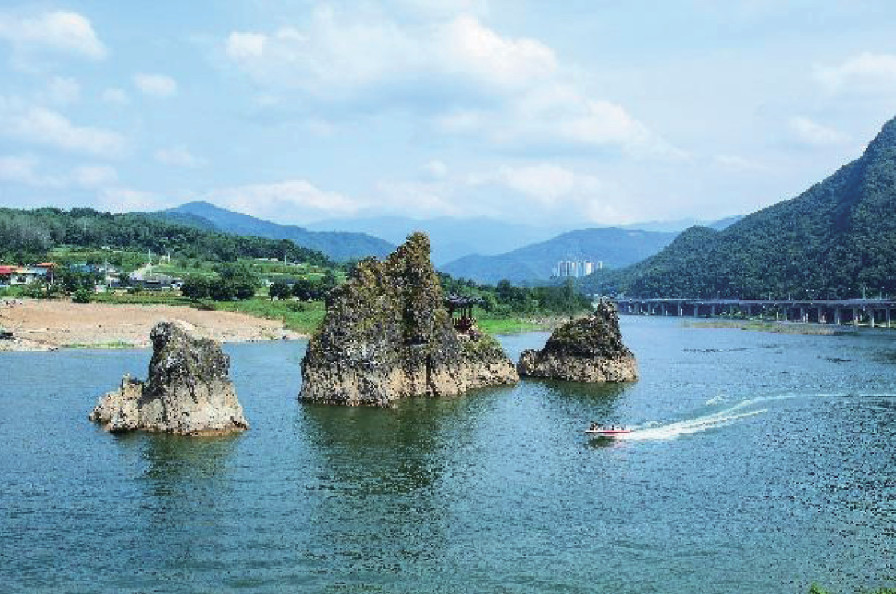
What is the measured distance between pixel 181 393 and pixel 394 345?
23.4 meters

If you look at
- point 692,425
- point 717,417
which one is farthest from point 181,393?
point 717,417

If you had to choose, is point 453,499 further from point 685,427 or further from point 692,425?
point 692,425

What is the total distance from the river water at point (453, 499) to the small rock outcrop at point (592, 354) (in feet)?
57.3

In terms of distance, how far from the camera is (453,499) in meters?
45.8

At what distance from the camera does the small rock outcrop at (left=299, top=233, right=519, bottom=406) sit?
75.2 m

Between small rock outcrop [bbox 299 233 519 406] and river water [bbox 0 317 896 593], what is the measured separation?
329cm

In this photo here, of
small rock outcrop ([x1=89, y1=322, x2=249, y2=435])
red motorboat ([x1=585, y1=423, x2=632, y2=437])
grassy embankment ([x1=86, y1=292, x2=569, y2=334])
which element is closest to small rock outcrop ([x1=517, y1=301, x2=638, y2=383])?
red motorboat ([x1=585, y1=423, x2=632, y2=437])

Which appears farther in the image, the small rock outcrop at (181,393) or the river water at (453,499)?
the small rock outcrop at (181,393)

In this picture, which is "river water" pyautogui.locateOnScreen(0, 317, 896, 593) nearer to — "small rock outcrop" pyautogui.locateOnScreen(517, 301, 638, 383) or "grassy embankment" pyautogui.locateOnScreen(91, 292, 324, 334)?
"small rock outcrop" pyautogui.locateOnScreen(517, 301, 638, 383)

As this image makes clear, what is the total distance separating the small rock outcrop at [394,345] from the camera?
247ft

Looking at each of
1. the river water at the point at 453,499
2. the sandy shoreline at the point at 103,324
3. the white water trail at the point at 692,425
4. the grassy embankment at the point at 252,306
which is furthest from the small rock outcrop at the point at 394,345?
the grassy embankment at the point at 252,306

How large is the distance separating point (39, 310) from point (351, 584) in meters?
138

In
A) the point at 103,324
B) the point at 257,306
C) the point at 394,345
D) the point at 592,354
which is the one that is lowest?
the point at 592,354

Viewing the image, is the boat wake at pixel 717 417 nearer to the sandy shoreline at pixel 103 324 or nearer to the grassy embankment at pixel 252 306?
the sandy shoreline at pixel 103 324
